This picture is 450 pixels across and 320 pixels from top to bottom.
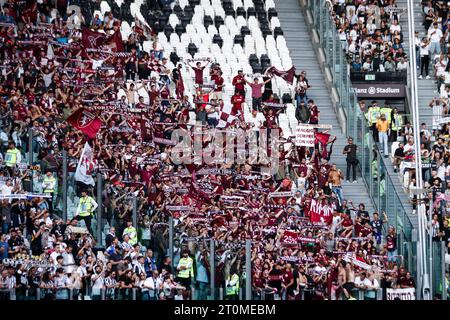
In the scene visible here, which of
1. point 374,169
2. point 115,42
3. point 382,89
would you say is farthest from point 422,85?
point 115,42

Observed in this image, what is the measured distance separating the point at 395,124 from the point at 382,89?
3.03m

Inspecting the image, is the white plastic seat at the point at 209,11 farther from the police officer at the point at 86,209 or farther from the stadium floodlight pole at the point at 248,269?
the stadium floodlight pole at the point at 248,269

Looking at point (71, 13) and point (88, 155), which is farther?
point (71, 13)

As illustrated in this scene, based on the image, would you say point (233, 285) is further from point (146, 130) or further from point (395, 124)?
point (395, 124)

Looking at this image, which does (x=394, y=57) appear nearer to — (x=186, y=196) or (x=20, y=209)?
(x=186, y=196)

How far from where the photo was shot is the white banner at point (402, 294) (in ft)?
144

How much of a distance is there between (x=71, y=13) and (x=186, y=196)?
372 inches

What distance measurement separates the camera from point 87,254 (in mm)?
44062

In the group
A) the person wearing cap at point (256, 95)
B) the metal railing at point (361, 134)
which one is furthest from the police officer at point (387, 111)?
the person wearing cap at point (256, 95)

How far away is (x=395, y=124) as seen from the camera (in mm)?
54844

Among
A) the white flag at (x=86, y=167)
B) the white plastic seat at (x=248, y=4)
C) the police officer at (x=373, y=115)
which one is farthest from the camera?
the white plastic seat at (x=248, y=4)

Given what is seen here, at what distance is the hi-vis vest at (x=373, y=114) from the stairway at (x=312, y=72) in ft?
2.86

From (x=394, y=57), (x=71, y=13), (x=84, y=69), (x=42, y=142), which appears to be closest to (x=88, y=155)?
(x=42, y=142)

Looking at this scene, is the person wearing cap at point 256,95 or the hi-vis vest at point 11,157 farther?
the person wearing cap at point 256,95
